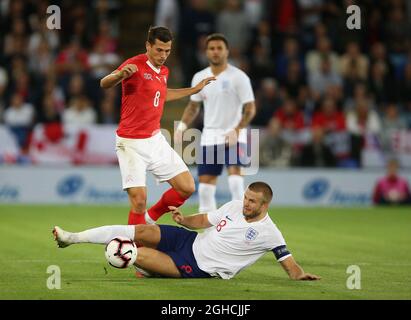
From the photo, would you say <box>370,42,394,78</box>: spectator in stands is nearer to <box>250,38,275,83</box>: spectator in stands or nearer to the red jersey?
<box>250,38,275,83</box>: spectator in stands

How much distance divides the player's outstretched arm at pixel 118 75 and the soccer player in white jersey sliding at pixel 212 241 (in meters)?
1.41

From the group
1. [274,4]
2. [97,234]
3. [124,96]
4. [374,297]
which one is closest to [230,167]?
[124,96]

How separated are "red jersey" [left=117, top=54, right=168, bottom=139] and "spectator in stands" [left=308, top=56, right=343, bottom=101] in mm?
11487

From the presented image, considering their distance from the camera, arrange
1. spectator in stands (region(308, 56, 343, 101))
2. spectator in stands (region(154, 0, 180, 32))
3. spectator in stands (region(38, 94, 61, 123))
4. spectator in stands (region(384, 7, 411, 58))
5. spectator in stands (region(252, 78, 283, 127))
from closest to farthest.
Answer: spectator in stands (region(38, 94, 61, 123)) < spectator in stands (region(252, 78, 283, 127)) < spectator in stands (region(308, 56, 343, 101)) < spectator in stands (region(154, 0, 180, 32)) < spectator in stands (region(384, 7, 411, 58))

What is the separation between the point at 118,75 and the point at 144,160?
4.05ft

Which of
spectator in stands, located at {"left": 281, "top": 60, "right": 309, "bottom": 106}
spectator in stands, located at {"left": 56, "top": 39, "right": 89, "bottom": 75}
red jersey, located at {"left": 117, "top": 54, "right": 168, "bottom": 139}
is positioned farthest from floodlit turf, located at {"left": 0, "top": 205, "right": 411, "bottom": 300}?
spectator in stands, located at {"left": 281, "top": 60, "right": 309, "bottom": 106}

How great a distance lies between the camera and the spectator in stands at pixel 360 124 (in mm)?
20234

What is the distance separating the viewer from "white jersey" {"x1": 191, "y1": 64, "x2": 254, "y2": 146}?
43.0 ft

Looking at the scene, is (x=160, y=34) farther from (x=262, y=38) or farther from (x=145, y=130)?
(x=262, y=38)

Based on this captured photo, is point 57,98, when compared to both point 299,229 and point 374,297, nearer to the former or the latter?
point 299,229

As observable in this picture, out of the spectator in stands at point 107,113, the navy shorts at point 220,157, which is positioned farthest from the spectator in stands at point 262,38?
the navy shorts at point 220,157

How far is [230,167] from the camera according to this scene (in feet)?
43.8

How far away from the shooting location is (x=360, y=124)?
68.0ft

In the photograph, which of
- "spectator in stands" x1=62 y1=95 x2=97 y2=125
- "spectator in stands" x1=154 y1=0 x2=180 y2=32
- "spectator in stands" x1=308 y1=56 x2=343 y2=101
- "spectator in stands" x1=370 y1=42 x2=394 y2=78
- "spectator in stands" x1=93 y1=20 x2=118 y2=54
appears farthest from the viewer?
"spectator in stands" x1=370 y1=42 x2=394 y2=78
